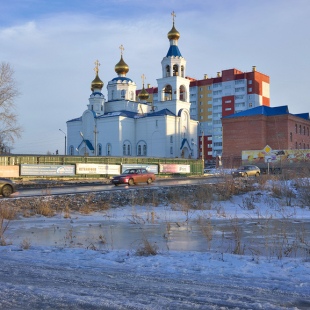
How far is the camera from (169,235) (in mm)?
11859

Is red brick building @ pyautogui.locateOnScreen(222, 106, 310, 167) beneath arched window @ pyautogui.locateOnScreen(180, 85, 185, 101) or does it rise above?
beneath

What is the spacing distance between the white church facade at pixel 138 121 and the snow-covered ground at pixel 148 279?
67.1m

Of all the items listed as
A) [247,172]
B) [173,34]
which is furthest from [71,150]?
[247,172]

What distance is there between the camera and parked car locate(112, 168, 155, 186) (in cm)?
3192

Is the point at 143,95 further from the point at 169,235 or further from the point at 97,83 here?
the point at 169,235

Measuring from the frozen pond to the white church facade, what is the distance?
60.6 meters

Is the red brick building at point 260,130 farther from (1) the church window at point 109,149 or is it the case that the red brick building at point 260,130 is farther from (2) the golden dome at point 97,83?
(2) the golden dome at point 97,83

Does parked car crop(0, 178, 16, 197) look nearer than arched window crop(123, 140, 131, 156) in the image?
Yes

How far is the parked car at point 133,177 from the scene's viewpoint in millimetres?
31922

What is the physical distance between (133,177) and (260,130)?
167 feet

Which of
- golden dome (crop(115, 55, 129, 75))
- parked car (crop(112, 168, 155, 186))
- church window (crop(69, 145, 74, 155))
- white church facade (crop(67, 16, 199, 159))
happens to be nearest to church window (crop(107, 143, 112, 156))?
white church facade (crop(67, 16, 199, 159))

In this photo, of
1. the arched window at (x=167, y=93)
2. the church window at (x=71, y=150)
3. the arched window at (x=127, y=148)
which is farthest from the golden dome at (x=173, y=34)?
the church window at (x=71, y=150)

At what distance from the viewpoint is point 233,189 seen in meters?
25.5

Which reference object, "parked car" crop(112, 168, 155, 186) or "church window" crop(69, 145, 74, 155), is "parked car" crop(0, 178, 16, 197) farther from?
"church window" crop(69, 145, 74, 155)
